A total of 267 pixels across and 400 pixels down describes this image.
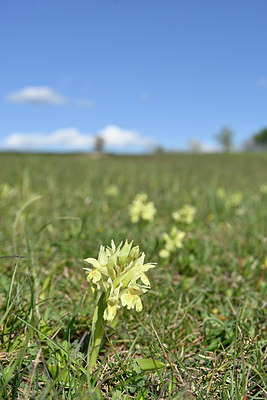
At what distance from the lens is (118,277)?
1.16 metres

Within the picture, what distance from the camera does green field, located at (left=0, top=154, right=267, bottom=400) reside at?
1301 millimetres

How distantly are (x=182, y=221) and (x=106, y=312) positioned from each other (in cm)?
230

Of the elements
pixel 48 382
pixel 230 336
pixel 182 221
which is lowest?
pixel 230 336

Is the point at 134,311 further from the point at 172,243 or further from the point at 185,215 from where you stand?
the point at 185,215

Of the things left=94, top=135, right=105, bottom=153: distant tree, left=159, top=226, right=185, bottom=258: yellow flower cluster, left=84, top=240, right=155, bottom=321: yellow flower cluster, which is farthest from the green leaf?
left=94, top=135, right=105, bottom=153: distant tree

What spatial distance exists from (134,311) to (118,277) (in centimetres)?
70

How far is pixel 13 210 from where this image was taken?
3725mm

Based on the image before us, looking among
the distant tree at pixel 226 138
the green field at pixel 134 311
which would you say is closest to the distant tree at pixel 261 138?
the distant tree at pixel 226 138

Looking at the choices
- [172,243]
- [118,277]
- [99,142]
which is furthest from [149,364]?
[99,142]

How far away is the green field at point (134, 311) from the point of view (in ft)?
4.27

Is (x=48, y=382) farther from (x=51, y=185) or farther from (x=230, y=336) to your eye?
(x=51, y=185)

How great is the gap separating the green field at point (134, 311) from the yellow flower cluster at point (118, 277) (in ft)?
0.78

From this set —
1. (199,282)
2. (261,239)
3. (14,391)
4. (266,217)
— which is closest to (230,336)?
(199,282)

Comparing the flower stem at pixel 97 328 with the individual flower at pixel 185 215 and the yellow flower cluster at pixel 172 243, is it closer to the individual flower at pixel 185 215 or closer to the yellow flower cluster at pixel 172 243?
the yellow flower cluster at pixel 172 243
